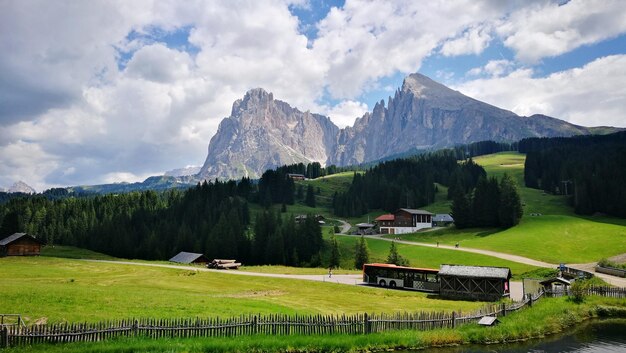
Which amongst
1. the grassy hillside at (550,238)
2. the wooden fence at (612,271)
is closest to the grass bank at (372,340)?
the wooden fence at (612,271)

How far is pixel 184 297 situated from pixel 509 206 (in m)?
118

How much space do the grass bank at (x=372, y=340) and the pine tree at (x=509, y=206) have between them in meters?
97.6

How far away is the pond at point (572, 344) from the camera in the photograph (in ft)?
106

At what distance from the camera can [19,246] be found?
11875 cm

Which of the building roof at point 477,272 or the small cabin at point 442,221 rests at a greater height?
the building roof at point 477,272

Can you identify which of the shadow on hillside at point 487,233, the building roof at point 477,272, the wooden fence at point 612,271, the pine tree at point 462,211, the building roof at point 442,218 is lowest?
the wooden fence at point 612,271

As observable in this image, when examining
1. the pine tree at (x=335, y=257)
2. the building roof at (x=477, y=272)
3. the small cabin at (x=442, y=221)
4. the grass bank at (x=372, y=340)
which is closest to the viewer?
the grass bank at (x=372, y=340)

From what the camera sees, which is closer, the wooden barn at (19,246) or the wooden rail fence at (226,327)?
the wooden rail fence at (226,327)

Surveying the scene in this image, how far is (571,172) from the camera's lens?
196 meters

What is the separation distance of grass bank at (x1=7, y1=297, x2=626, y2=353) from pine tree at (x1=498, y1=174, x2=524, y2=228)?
320 ft

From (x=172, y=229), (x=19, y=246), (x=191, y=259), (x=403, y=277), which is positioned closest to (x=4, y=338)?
(x=403, y=277)

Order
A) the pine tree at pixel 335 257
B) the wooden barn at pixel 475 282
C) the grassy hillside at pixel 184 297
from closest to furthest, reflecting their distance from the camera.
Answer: the grassy hillside at pixel 184 297 < the wooden barn at pixel 475 282 < the pine tree at pixel 335 257

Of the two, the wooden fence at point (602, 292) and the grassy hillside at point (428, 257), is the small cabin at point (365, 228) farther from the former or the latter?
the wooden fence at point (602, 292)

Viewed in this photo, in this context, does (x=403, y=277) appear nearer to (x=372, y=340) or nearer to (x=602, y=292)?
(x=602, y=292)
